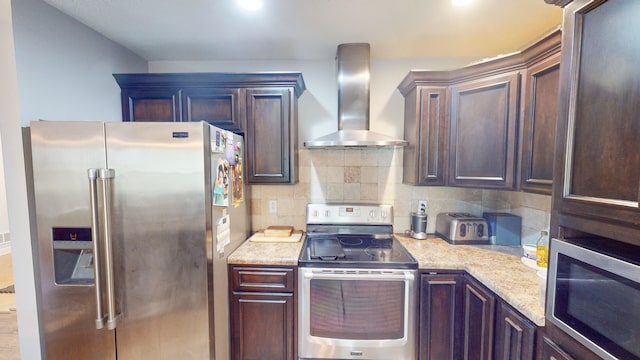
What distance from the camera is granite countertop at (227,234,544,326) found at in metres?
1.22

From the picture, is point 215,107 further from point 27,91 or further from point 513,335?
point 513,335

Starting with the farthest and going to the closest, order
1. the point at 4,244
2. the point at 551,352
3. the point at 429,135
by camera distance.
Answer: the point at 4,244, the point at 429,135, the point at 551,352

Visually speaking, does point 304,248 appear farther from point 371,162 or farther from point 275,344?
point 371,162

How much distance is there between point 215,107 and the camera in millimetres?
2021

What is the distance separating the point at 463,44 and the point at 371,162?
4.00 ft

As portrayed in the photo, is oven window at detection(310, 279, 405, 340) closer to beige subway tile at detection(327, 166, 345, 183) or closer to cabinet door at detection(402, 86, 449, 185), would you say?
cabinet door at detection(402, 86, 449, 185)

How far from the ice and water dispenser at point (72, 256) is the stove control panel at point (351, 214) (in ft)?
4.93

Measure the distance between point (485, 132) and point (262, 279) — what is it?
1881 mm

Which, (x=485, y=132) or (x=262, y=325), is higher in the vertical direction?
(x=485, y=132)

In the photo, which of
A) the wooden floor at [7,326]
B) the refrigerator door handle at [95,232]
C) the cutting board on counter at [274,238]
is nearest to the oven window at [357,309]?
the cutting board on counter at [274,238]

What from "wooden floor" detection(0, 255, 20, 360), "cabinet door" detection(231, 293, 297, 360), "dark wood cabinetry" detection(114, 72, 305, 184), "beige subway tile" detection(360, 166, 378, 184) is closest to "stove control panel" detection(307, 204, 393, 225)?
"beige subway tile" detection(360, 166, 378, 184)

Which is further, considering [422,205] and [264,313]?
[422,205]

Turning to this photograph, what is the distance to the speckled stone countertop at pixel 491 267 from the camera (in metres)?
1.19

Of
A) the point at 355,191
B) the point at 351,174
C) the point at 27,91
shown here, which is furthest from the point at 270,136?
the point at 27,91
